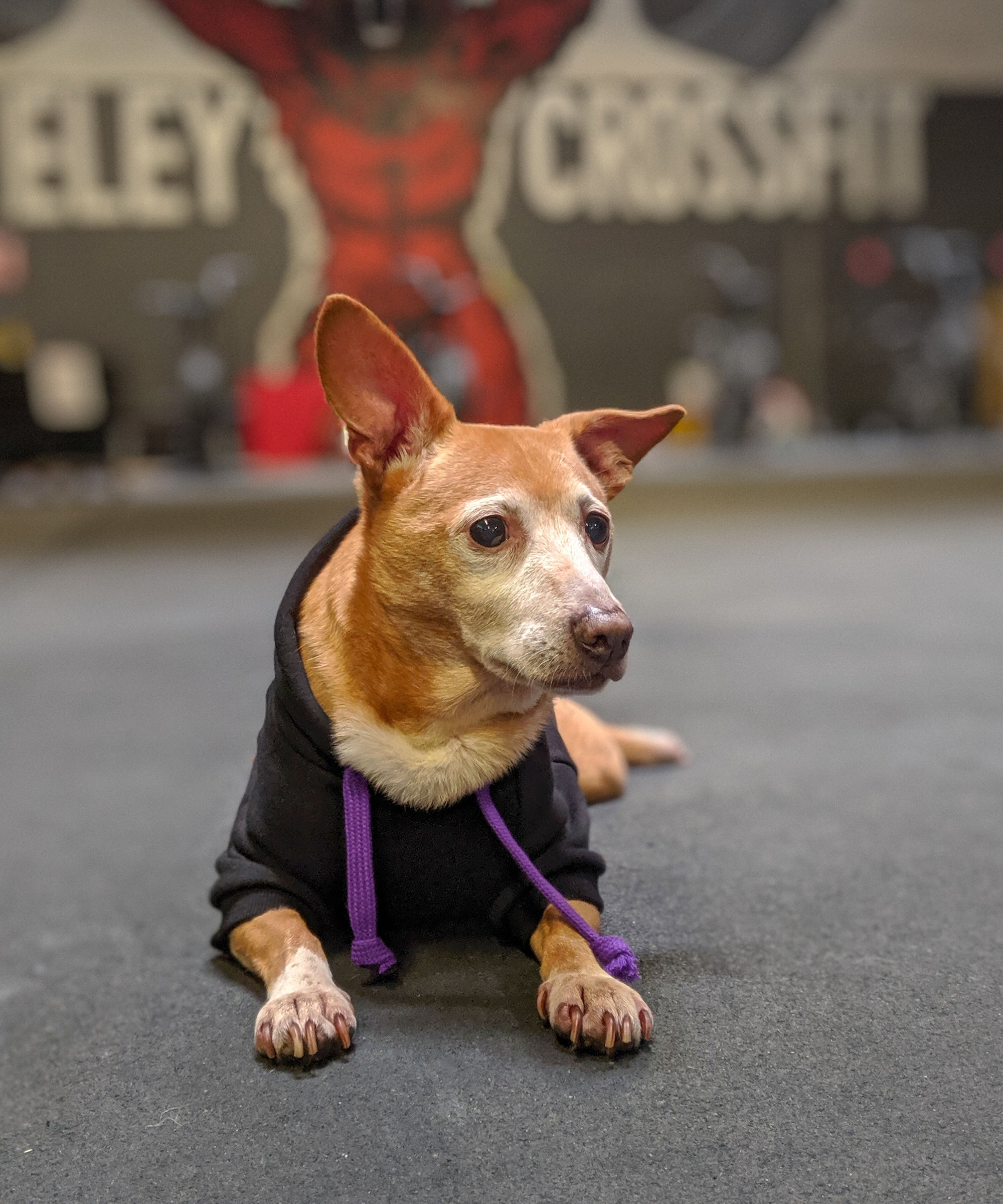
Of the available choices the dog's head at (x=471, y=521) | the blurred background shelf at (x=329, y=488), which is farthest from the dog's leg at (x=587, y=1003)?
the blurred background shelf at (x=329, y=488)

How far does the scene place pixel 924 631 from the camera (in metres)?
3.58

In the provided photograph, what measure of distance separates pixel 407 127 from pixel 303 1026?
6.58 meters

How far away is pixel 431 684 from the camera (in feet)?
4.16

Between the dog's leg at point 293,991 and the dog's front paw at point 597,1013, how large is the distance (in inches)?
8.6

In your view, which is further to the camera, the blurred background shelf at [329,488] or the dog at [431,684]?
the blurred background shelf at [329,488]

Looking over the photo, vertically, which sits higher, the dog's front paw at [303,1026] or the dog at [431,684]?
→ the dog at [431,684]

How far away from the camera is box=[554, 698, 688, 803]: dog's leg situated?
5.65ft

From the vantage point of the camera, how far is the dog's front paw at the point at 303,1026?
120 centimetres

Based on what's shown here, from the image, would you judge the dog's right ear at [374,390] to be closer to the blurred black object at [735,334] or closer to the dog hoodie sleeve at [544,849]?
the dog hoodie sleeve at [544,849]

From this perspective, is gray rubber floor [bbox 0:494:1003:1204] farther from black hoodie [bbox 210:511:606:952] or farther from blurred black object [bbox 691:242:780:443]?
blurred black object [bbox 691:242:780:443]

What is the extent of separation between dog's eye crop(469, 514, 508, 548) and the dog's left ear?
0.16 meters

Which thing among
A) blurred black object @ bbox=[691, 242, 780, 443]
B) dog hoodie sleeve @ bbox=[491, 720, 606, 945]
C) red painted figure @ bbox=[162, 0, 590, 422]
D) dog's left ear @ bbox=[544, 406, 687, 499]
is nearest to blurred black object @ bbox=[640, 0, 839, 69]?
red painted figure @ bbox=[162, 0, 590, 422]

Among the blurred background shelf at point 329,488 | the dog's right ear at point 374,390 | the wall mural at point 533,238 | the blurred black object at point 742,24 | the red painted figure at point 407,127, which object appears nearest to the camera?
the dog's right ear at point 374,390

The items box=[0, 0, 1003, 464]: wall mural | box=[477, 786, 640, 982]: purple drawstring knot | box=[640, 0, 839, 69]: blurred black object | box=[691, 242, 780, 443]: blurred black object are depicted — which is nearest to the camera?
box=[477, 786, 640, 982]: purple drawstring knot
